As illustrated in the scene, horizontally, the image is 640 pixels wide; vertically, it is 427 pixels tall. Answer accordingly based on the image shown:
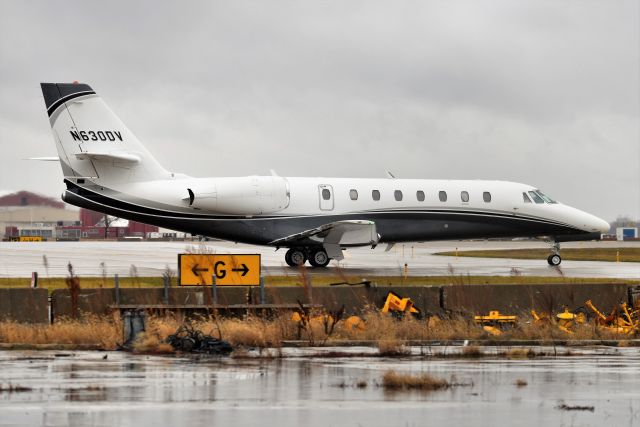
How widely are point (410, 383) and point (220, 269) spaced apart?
10770 millimetres

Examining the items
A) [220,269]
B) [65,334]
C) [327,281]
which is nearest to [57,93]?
[327,281]

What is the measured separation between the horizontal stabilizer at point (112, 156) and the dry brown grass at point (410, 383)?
22623mm

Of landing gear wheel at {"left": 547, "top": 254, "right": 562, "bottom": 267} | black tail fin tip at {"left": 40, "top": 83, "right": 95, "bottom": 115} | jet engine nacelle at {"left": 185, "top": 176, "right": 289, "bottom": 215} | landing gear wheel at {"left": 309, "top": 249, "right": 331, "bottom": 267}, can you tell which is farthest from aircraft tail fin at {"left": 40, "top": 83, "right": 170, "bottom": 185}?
landing gear wheel at {"left": 547, "top": 254, "right": 562, "bottom": 267}

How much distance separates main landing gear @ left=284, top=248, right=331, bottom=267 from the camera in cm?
3766

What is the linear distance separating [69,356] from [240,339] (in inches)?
117

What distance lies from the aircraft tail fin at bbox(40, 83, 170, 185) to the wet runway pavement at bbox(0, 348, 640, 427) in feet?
62.3

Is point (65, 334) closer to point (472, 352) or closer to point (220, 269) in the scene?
point (220, 269)

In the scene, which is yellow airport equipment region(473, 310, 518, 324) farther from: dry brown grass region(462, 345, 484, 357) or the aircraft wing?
the aircraft wing

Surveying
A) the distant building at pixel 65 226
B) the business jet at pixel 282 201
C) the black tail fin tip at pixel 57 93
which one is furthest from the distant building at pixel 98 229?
the black tail fin tip at pixel 57 93

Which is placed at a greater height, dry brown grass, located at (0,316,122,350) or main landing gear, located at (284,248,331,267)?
main landing gear, located at (284,248,331,267)

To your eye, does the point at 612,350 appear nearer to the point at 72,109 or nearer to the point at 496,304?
the point at 496,304

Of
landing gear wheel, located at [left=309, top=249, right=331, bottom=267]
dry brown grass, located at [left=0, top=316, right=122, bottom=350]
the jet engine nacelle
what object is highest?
the jet engine nacelle

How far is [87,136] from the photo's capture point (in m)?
34.6

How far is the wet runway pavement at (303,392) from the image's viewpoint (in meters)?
10.7
